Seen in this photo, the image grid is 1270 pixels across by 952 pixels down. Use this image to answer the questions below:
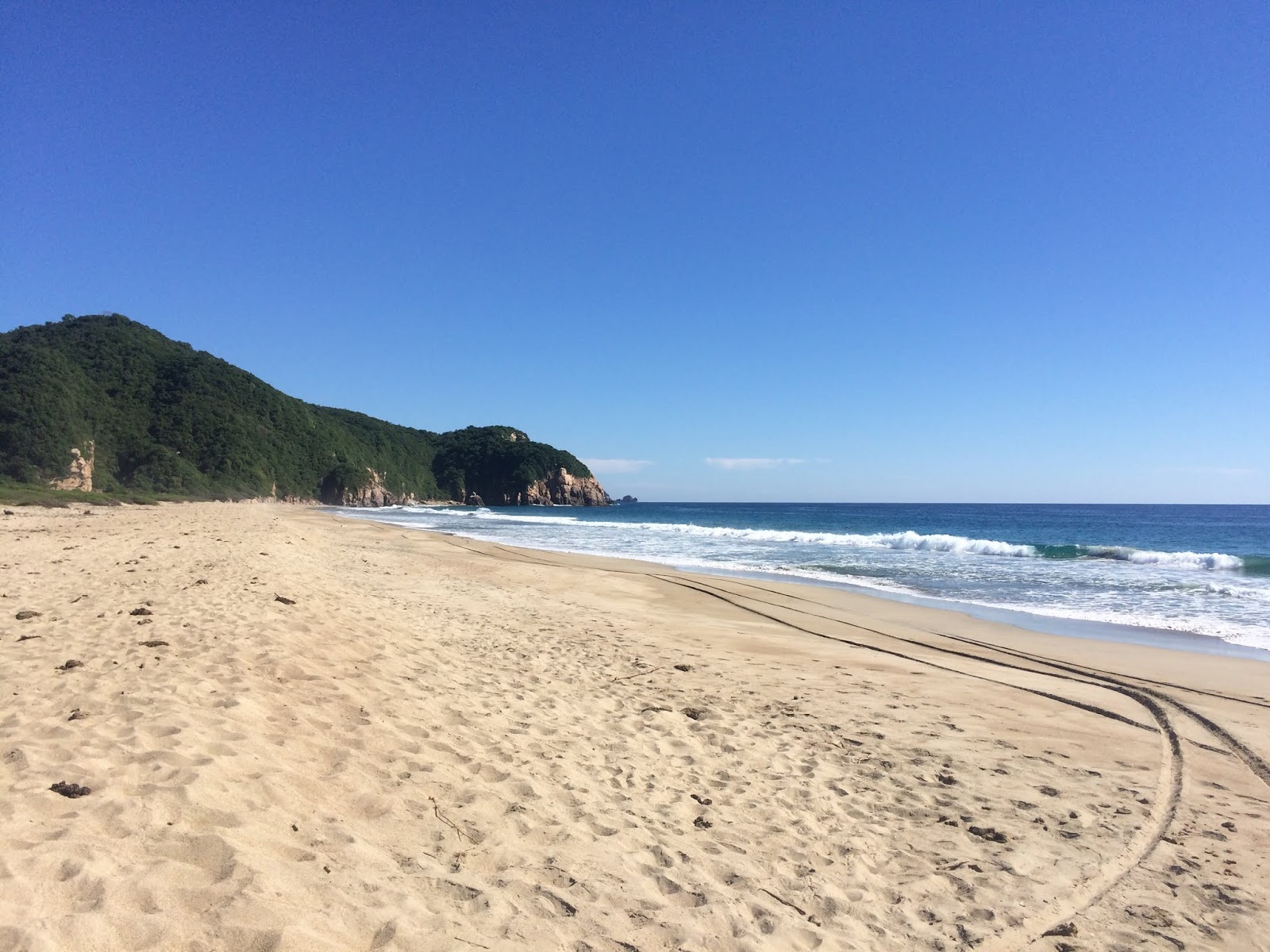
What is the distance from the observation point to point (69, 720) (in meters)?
4.57

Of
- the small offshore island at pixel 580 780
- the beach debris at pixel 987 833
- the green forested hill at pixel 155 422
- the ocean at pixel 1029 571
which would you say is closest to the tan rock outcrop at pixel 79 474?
the green forested hill at pixel 155 422

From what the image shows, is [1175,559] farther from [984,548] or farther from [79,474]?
[79,474]

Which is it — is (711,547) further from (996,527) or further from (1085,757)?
(996,527)

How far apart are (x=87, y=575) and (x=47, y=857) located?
927 centimetres

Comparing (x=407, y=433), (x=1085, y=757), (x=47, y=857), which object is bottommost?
(x=1085, y=757)

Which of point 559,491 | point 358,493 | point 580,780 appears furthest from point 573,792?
point 559,491

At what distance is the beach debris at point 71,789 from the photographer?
3.57 metres

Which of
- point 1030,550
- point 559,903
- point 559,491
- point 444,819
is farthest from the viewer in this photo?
point 559,491

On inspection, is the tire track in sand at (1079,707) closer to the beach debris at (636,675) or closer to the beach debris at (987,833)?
the beach debris at (987,833)

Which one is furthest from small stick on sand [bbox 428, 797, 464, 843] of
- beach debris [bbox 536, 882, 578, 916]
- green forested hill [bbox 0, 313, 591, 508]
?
green forested hill [bbox 0, 313, 591, 508]

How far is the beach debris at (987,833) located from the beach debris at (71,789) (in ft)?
18.4

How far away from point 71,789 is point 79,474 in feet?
212

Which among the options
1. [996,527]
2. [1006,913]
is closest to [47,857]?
[1006,913]

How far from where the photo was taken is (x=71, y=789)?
11.8 ft
